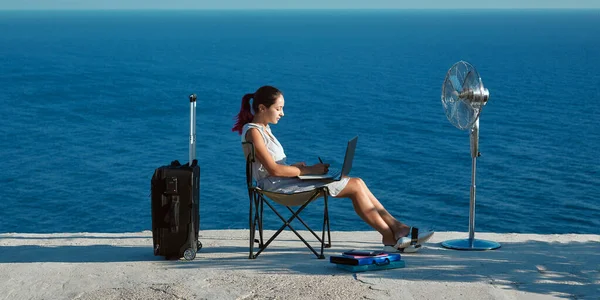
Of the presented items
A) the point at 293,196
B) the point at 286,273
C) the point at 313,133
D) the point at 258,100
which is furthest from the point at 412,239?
the point at 313,133

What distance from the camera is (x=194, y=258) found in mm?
5965

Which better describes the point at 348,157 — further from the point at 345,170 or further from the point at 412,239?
the point at 412,239

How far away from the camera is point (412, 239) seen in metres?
6.04

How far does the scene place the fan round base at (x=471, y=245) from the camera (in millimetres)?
6340

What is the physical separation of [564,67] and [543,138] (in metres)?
35.0

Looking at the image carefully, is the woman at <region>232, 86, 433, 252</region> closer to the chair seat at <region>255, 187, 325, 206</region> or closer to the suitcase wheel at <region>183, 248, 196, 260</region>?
the chair seat at <region>255, 187, 325, 206</region>

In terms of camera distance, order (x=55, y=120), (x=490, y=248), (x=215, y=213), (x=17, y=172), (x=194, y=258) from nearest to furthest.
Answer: (x=194, y=258)
(x=490, y=248)
(x=215, y=213)
(x=17, y=172)
(x=55, y=120)

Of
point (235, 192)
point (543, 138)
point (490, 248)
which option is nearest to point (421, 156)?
point (543, 138)

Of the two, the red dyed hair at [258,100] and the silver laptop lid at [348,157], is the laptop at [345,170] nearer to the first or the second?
the silver laptop lid at [348,157]

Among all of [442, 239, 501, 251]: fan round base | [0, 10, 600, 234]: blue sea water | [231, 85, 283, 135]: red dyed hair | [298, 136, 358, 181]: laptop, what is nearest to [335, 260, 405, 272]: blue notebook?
[298, 136, 358, 181]: laptop

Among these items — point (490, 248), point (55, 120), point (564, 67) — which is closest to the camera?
point (490, 248)

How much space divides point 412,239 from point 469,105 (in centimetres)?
111

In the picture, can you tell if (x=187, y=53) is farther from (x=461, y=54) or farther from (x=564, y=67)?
(x=564, y=67)

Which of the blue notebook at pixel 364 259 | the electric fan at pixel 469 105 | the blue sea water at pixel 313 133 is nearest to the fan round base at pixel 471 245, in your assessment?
the electric fan at pixel 469 105
